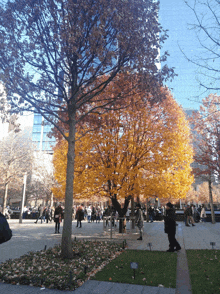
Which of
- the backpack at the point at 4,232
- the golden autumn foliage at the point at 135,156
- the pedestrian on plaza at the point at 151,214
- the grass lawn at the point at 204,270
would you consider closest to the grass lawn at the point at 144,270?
the grass lawn at the point at 204,270

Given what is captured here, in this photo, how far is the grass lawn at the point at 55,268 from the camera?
16.6 ft

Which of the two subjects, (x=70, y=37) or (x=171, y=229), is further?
(x=171, y=229)

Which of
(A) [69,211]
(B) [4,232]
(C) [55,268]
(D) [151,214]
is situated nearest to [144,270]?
(C) [55,268]

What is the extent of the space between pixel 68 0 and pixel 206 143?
55.2 feet

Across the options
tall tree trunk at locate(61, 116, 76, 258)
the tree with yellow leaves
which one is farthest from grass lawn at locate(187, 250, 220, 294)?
the tree with yellow leaves

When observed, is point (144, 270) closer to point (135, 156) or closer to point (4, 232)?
point (4, 232)

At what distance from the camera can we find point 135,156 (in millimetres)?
12328

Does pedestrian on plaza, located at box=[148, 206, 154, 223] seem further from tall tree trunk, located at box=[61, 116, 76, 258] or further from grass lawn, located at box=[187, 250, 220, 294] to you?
tall tree trunk, located at box=[61, 116, 76, 258]

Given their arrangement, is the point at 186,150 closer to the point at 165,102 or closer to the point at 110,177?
the point at 165,102

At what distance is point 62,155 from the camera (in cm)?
1345

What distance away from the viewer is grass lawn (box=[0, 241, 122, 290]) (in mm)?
5066

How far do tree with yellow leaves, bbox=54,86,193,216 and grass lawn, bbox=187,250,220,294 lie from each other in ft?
14.3

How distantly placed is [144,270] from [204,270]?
1.55m

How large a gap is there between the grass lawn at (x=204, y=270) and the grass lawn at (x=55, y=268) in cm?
242
